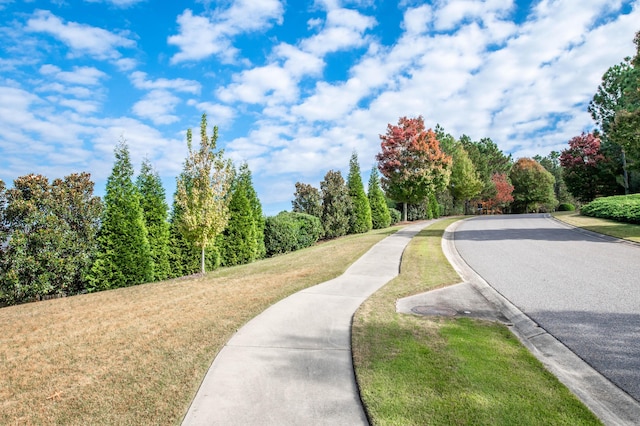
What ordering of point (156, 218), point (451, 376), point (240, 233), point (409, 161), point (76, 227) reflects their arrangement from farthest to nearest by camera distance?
point (409, 161) < point (240, 233) < point (156, 218) < point (76, 227) < point (451, 376)

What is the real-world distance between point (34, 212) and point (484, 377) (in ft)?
36.2

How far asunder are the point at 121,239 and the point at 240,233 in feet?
15.3

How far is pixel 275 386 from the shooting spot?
11.6 ft

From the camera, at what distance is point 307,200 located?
70.8 feet

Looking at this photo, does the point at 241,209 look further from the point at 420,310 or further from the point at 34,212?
the point at 420,310

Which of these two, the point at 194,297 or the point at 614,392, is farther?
the point at 194,297

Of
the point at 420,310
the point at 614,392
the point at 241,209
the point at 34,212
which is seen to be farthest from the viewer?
the point at 241,209

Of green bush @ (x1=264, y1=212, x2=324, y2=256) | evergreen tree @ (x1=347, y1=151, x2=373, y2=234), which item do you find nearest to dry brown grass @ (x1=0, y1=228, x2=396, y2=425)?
green bush @ (x1=264, y1=212, x2=324, y2=256)

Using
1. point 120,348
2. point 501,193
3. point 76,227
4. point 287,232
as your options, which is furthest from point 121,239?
point 501,193

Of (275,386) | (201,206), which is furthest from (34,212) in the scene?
(275,386)

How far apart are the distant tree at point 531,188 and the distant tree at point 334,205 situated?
38.2m

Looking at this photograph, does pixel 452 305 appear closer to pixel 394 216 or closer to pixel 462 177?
pixel 394 216

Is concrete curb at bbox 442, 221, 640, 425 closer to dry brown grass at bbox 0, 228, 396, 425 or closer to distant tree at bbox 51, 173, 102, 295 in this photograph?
dry brown grass at bbox 0, 228, 396, 425

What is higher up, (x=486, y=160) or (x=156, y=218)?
(x=486, y=160)
